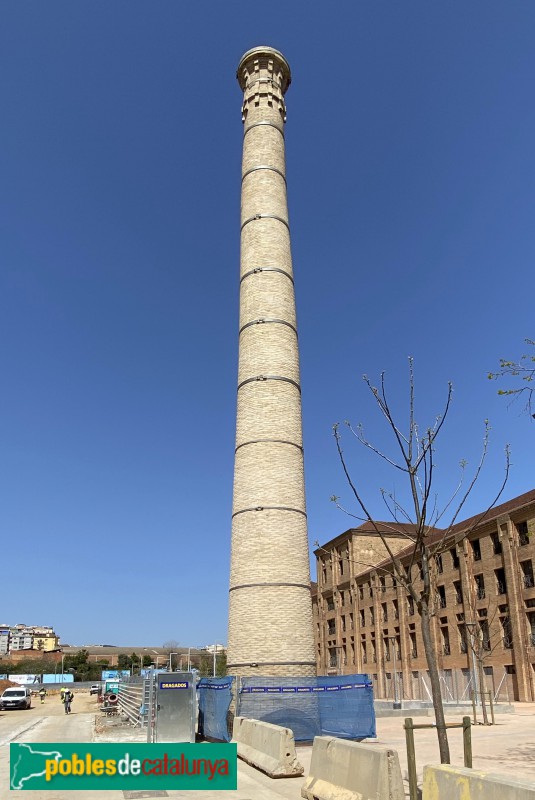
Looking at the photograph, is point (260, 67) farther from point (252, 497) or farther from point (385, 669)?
point (385, 669)

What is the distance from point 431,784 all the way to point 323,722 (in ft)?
36.9

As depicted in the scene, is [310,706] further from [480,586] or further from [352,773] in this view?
[480,586]

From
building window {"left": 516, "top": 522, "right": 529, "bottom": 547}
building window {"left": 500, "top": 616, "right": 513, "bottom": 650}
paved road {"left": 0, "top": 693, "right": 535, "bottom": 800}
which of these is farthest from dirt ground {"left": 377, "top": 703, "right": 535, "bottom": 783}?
building window {"left": 516, "top": 522, "right": 529, "bottom": 547}

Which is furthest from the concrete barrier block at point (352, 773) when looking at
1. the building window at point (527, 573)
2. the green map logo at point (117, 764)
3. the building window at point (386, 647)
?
the building window at point (386, 647)

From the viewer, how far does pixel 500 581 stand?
123ft

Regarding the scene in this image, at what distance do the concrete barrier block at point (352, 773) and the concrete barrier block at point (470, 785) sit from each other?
65 cm

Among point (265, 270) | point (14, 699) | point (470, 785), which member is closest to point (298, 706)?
point (470, 785)

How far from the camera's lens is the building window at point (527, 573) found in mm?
34625

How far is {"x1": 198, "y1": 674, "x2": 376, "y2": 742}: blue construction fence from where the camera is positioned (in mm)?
16188

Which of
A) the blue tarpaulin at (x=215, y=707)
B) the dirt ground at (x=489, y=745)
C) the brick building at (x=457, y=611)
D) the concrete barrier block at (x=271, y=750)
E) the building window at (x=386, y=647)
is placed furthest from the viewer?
the building window at (x=386, y=647)

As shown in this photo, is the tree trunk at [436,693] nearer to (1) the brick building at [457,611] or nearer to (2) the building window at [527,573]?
(1) the brick building at [457,611]

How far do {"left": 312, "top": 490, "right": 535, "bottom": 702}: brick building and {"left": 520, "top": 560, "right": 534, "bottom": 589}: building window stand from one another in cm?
5

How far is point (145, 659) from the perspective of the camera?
4985 inches

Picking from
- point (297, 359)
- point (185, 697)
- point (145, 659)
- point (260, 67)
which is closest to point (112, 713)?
point (185, 697)
